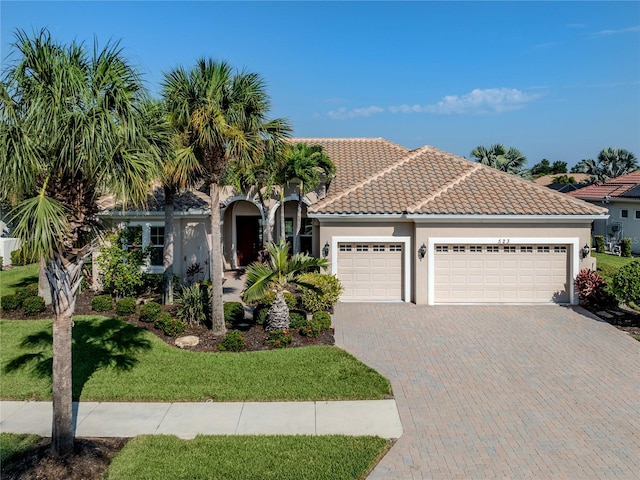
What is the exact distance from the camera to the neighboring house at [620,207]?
99.7 feet

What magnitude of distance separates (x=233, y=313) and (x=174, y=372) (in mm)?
3714

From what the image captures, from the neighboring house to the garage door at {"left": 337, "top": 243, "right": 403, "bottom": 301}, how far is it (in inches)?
753

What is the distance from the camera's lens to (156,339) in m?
13.3

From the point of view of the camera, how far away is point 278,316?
13.7m

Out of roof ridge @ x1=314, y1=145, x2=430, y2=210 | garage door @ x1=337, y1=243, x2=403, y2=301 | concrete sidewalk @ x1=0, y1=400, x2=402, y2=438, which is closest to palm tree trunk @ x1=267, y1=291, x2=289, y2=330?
concrete sidewalk @ x1=0, y1=400, x2=402, y2=438

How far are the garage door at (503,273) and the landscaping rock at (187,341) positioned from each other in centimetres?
846

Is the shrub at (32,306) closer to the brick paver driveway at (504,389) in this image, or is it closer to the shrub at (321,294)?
the shrub at (321,294)

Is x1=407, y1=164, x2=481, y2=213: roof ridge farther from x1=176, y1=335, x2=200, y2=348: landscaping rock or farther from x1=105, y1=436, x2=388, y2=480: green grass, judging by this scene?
x1=105, y1=436, x2=388, y2=480: green grass

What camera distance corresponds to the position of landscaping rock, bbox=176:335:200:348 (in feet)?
42.7

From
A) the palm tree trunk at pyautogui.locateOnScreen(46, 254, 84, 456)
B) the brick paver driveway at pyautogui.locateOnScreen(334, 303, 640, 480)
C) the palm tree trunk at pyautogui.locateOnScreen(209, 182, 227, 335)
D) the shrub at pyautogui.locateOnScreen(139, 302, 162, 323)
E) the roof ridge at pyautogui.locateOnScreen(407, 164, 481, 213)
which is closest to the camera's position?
the palm tree trunk at pyautogui.locateOnScreen(46, 254, 84, 456)

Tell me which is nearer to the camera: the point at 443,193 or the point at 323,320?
the point at 323,320

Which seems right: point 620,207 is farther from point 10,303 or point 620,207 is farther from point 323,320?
point 10,303

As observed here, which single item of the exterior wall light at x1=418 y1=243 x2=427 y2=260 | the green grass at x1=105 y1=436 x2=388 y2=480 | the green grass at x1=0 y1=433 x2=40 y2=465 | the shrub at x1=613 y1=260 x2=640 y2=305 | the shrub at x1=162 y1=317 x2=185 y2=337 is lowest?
the green grass at x1=105 y1=436 x2=388 y2=480

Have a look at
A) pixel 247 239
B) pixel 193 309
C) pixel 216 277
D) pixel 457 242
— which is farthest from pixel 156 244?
pixel 457 242
